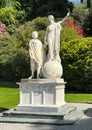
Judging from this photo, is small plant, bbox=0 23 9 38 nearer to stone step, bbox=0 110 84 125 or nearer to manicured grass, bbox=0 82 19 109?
manicured grass, bbox=0 82 19 109

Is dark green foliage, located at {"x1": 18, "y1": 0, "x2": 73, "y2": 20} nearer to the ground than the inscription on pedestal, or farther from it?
farther from it

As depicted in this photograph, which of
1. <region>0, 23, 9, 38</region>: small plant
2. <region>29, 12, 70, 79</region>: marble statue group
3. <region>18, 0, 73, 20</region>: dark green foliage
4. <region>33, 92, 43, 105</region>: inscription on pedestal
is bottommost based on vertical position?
<region>33, 92, 43, 105</region>: inscription on pedestal

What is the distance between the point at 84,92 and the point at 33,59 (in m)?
14.4

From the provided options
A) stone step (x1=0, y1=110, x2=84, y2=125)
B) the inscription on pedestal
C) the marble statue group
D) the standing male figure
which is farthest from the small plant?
stone step (x1=0, y1=110, x2=84, y2=125)

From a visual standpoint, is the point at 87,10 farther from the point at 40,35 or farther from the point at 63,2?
the point at 40,35

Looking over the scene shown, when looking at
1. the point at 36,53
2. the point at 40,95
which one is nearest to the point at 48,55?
the point at 36,53

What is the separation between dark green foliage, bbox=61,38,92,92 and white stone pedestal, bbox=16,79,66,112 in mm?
13717

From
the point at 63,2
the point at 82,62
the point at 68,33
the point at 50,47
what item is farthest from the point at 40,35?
the point at 50,47

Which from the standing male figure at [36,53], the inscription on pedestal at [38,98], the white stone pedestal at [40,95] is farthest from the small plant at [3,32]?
the inscription on pedestal at [38,98]

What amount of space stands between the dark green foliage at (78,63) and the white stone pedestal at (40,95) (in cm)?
1372

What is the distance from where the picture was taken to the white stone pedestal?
49.5ft

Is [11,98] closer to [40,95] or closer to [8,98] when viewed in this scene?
[8,98]

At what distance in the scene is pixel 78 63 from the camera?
29.3 meters

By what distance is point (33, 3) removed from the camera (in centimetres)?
4412
